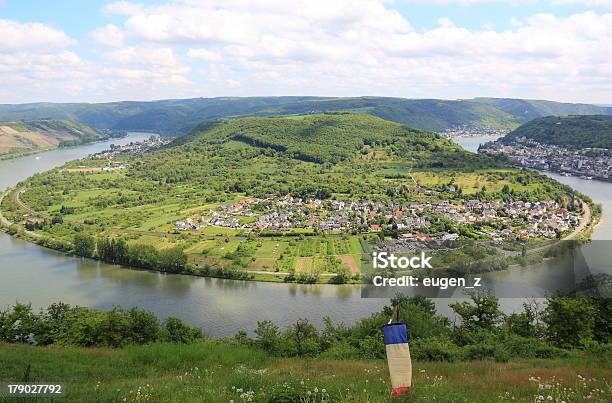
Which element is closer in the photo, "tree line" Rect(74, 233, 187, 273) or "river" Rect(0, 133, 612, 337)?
"river" Rect(0, 133, 612, 337)

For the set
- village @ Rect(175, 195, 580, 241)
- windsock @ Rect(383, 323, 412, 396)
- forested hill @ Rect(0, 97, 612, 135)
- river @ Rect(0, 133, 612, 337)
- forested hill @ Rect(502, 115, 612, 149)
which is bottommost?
river @ Rect(0, 133, 612, 337)

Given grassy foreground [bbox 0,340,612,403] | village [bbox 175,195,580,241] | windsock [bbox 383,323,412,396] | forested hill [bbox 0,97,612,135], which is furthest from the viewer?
forested hill [bbox 0,97,612,135]

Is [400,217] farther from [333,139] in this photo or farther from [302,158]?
[333,139]

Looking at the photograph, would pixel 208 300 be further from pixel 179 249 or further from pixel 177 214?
pixel 177 214

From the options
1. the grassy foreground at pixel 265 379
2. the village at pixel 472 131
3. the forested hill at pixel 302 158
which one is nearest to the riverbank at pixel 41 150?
the forested hill at pixel 302 158

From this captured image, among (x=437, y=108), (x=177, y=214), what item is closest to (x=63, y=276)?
(x=177, y=214)

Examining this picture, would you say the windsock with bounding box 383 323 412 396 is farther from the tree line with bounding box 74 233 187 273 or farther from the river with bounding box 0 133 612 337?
the tree line with bounding box 74 233 187 273

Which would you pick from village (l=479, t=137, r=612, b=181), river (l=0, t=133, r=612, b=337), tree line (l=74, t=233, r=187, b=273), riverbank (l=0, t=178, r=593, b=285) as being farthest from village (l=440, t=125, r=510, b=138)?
river (l=0, t=133, r=612, b=337)
